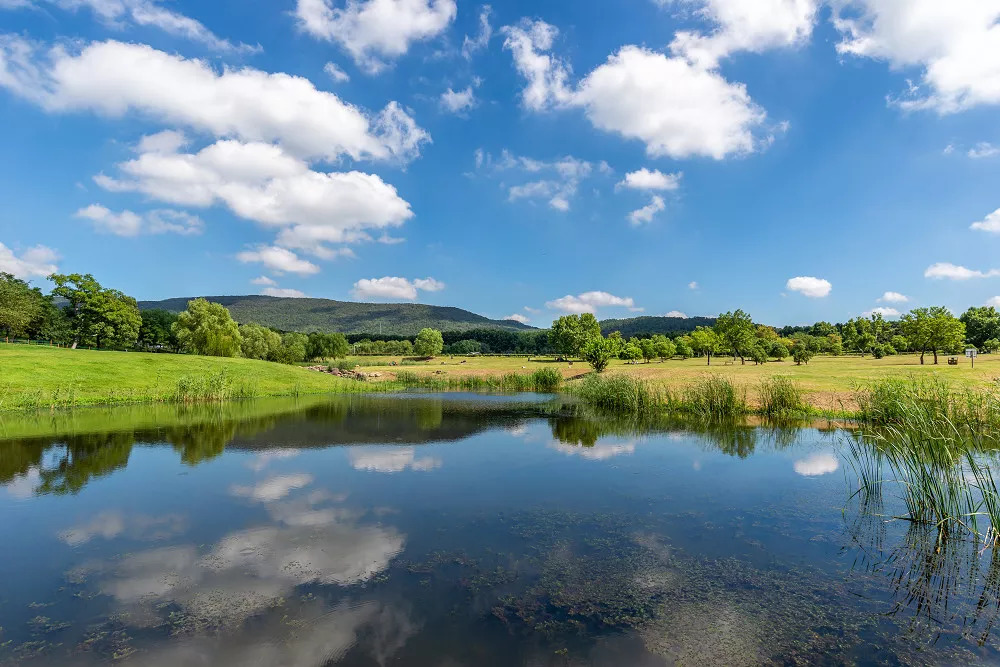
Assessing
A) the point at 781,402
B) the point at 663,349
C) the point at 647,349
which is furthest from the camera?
the point at 663,349

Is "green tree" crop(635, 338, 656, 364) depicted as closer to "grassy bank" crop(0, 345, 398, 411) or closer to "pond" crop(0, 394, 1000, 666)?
"grassy bank" crop(0, 345, 398, 411)

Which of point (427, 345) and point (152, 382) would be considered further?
point (427, 345)

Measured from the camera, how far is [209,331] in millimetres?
61875

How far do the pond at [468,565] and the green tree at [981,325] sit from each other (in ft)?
378

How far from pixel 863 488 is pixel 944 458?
321 centimetres

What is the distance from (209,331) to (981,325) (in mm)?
143010

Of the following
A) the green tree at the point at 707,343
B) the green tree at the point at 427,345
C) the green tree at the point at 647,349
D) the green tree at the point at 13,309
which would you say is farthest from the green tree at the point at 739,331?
the green tree at the point at 13,309

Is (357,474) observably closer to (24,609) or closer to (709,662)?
(24,609)

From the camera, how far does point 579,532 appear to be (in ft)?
34.9

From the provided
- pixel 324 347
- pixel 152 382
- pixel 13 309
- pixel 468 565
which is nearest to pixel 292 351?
pixel 324 347

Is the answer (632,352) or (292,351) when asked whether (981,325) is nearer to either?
(632,352)

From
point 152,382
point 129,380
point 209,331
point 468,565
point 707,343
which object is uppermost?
point 707,343

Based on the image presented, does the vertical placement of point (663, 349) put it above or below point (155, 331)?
below

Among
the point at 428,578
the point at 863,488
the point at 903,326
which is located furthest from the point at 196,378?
the point at 903,326
